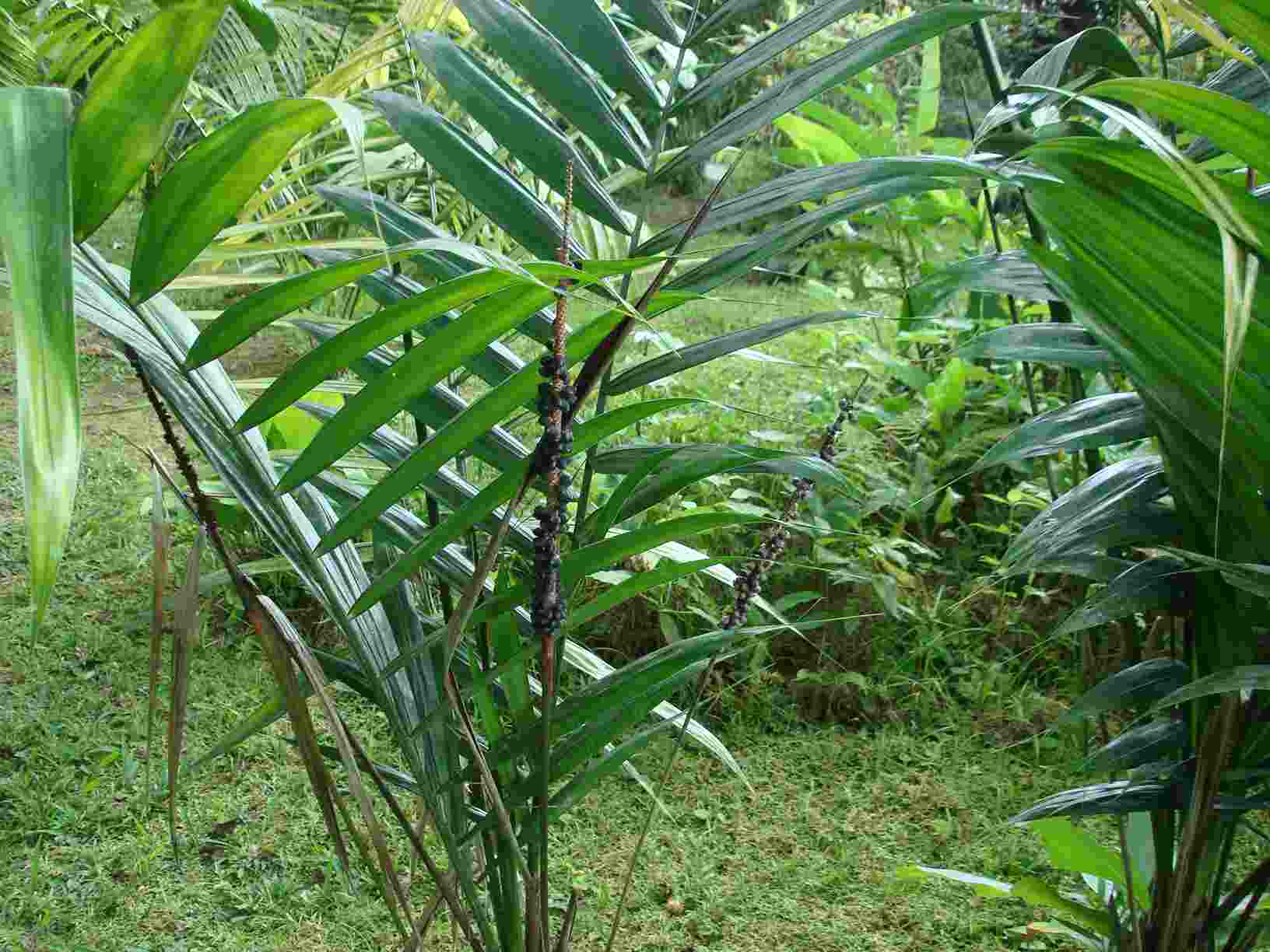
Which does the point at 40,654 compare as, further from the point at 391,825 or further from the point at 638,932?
the point at 638,932

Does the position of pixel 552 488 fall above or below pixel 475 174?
below

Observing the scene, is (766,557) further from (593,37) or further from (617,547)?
(593,37)

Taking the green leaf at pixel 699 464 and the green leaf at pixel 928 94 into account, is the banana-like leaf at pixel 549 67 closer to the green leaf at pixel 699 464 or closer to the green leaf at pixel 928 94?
the green leaf at pixel 699 464

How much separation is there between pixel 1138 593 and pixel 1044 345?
7.9 inches

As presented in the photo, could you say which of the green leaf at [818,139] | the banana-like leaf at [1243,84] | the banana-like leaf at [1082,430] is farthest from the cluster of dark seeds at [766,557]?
the green leaf at [818,139]

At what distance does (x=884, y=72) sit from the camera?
602cm

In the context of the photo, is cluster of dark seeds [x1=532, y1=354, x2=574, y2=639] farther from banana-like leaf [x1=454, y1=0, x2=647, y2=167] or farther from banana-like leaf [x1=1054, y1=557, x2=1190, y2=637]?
banana-like leaf [x1=1054, y1=557, x2=1190, y2=637]

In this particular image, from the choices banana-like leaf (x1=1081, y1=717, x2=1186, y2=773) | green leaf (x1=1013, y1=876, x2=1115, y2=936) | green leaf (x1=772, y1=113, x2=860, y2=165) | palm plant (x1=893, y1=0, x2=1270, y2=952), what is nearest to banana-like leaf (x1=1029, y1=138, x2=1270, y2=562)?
palm plant (x1=893, y1=0, x2=1270, y2=952)

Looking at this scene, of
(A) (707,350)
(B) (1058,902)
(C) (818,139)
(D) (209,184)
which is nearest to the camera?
(D) (209,184)

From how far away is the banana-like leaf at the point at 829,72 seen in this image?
0.62 meters

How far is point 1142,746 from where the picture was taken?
864mm

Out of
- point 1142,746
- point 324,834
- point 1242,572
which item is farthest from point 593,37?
point 324,834

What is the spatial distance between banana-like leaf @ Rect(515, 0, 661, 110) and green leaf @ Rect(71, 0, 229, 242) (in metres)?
0.31

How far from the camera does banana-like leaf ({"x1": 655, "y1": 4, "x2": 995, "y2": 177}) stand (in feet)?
2.02
